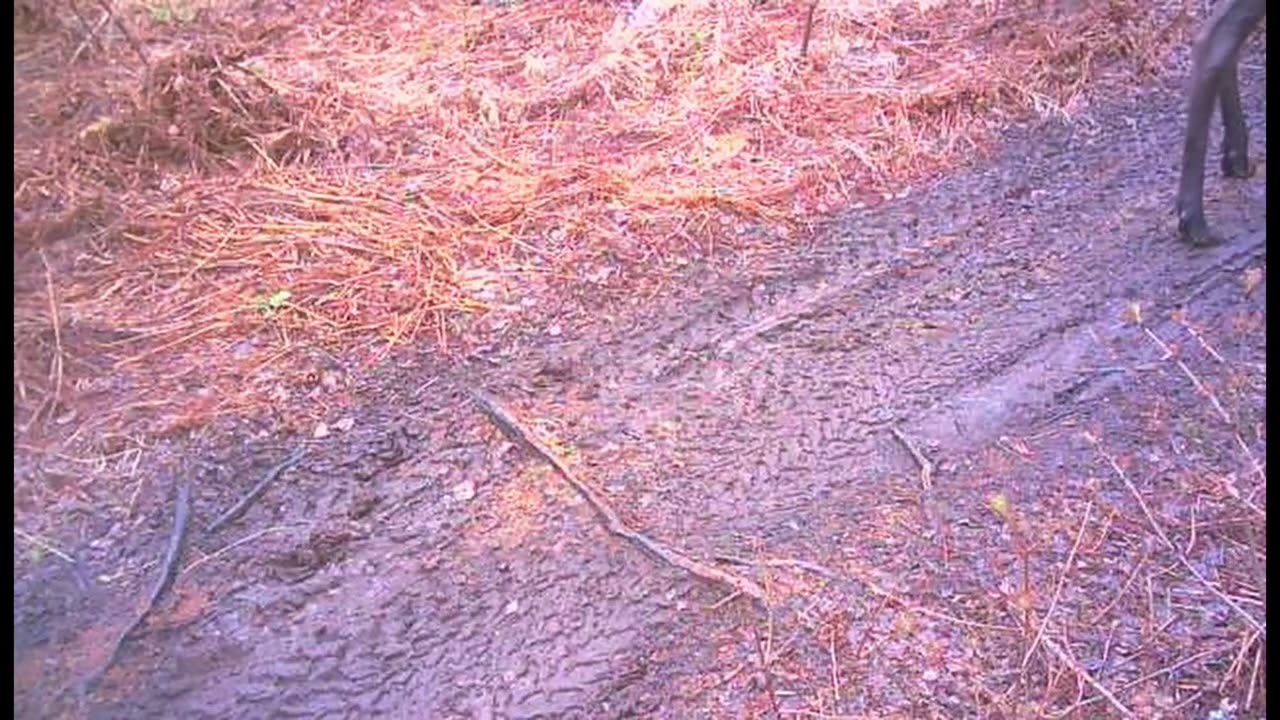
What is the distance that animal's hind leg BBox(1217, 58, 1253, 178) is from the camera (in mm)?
3689

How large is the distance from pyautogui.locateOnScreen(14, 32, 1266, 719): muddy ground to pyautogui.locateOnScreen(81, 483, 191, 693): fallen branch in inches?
0.7

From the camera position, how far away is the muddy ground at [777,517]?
240 centimetres

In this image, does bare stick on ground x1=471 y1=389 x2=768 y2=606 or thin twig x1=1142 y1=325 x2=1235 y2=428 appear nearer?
bare stick on ground x1=471 y1=389 x2=768 y2=606

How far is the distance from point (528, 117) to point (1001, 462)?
243 cm

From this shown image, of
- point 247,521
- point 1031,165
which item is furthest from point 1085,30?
point 247,521

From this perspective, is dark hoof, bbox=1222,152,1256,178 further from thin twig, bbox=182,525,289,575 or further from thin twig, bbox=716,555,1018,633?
thin twig, bbox=182,525,289,575

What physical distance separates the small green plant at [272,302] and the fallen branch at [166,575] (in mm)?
717

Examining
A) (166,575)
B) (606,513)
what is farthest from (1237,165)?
(166,575)

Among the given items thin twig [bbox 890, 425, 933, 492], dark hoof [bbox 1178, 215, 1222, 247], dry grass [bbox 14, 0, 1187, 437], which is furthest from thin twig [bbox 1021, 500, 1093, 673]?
dry grass [bbox 14, 0, 1187, 437]

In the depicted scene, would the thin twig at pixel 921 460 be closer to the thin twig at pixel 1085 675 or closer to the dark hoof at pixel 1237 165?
the thin twig at pixel 1085 675

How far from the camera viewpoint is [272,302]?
3643mm

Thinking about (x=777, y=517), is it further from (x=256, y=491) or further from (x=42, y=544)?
(x=42, y=544)

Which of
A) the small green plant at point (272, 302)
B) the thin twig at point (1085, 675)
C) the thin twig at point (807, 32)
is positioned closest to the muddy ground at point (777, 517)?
the thin twig at point (1085, 675)

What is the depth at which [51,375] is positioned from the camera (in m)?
3.36
